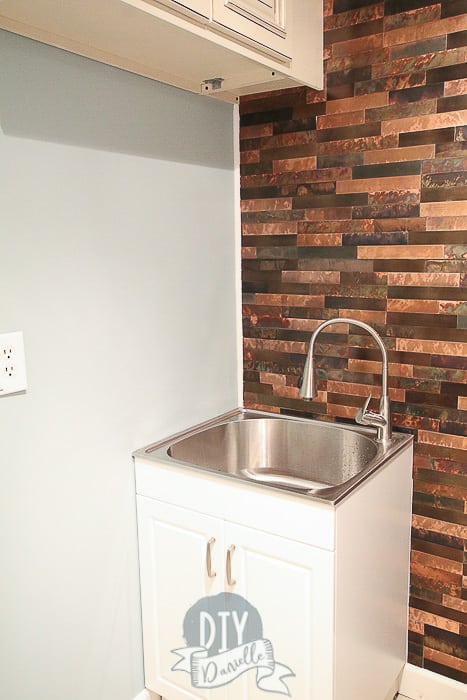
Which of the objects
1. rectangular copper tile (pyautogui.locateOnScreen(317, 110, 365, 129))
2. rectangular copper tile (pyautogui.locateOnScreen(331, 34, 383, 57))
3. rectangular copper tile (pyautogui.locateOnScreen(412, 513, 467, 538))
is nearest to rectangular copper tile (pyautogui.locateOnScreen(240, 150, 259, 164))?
rectangular copper tile (pyautogui.locateOnScreen(317, 110, 365, 129))

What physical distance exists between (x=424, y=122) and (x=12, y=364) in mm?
1311

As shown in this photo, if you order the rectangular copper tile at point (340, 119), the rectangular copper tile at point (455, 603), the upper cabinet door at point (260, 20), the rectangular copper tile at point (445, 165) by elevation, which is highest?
the upper cabinet door at point (260, 20)

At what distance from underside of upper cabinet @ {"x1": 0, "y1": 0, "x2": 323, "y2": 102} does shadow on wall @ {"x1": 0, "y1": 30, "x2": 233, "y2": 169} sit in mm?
36

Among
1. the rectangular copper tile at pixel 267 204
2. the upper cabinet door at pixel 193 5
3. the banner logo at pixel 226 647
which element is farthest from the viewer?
the rectangular copper tile at pixel 267 204

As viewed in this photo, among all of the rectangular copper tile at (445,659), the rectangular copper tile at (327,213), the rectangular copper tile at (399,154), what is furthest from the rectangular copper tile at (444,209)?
the rectangular copper tile at (445,659)

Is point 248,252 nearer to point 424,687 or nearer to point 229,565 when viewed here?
point 229,565

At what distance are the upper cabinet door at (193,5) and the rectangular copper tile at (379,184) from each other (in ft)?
2.39

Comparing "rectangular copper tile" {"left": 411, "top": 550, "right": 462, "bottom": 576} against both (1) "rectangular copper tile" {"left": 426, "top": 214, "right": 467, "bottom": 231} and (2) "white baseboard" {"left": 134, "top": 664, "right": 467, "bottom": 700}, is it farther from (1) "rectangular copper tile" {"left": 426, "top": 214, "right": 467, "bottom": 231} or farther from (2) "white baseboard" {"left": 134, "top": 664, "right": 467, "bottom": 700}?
(1) "rectangular copper tile" {"left": 426, "top": 214, "right": 467, "bottom": 231}

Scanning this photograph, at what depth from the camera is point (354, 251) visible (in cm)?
199

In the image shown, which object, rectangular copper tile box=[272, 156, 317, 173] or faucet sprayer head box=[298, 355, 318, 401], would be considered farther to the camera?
rectangular copper tile box=[272, 156, 317, 173]

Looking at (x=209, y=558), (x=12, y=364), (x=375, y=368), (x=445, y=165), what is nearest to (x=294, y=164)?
(x=445, y=165)

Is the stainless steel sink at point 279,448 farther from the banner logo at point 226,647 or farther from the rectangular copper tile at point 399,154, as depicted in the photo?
the rectangular copper tile at point 399,154

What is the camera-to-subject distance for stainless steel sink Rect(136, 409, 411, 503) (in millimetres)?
1946

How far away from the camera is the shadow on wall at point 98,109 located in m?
1.44
